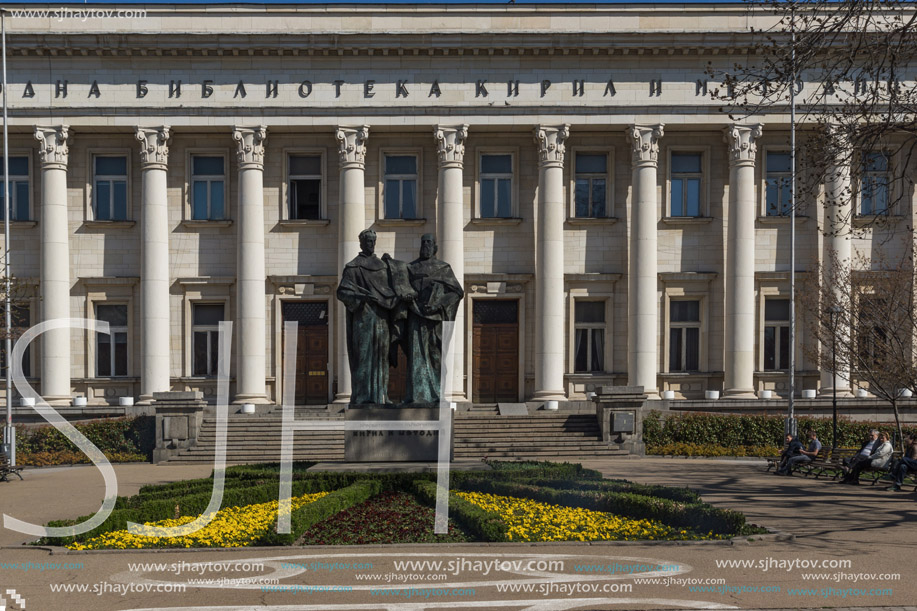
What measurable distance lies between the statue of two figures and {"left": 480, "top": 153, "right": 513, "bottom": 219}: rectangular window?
1890cm

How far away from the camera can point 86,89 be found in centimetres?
3722

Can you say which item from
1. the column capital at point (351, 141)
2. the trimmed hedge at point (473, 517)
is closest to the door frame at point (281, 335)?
the column capital at point (351, 141)

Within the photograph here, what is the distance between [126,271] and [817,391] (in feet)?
89.8

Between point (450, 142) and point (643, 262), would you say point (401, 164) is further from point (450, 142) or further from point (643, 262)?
point (643, 262)

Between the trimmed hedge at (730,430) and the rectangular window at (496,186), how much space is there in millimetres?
10527

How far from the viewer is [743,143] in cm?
3756

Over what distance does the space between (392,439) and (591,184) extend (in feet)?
71.8

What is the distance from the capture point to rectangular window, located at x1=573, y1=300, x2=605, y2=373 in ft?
128

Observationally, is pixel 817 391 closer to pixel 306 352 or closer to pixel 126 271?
pixel 306 352

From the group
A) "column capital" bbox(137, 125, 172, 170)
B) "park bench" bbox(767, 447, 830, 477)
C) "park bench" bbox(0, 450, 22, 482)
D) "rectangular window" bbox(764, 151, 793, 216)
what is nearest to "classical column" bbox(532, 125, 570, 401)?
"rectangular window" bbox(764, 151, 793, 216)

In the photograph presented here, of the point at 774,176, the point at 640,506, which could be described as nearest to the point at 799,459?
the point at 640,506

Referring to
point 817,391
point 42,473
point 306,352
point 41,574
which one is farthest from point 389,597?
point 817,391

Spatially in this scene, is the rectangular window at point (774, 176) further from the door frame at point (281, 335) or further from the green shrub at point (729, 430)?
the door frame at point (281, 335)
